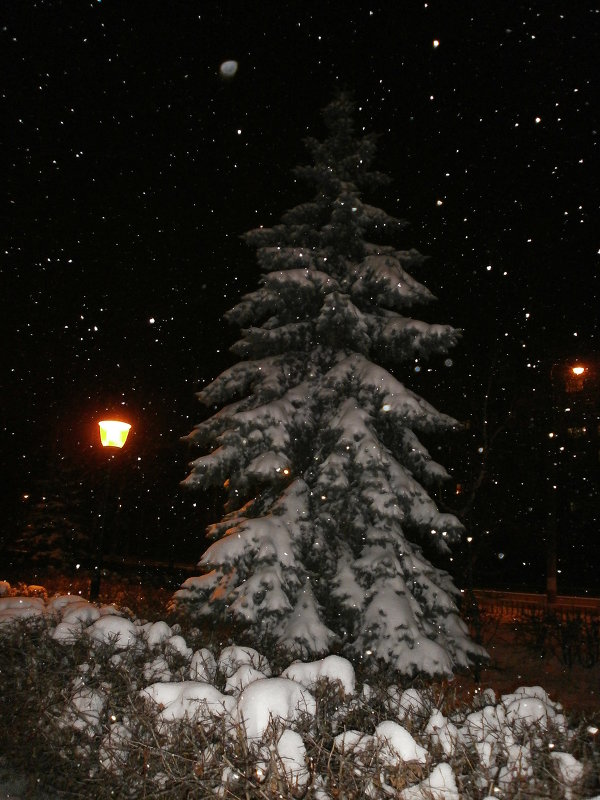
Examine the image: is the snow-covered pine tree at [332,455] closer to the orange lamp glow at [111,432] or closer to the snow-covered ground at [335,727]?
the orange lamp glow at [111,432]

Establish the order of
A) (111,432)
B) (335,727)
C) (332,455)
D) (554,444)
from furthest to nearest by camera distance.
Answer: (554,444) < (111,432) < (332,455) < (335,727)

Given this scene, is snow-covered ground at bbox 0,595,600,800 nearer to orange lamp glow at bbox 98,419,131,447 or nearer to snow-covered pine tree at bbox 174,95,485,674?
snow-covered pine tree at bbox 174,95,485,674

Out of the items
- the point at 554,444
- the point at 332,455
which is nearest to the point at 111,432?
the point at 332,455

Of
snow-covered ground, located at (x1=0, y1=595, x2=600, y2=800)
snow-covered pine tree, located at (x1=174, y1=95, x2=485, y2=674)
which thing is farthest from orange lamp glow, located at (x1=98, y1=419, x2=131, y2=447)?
snow-covered ground, located at (x1=0, y1=595, x2=600, y2=800)

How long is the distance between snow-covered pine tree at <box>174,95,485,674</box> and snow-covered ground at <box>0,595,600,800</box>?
10.8 feet

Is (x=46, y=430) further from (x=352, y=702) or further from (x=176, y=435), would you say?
(x=352, y=702)

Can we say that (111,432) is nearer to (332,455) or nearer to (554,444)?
(332,455)

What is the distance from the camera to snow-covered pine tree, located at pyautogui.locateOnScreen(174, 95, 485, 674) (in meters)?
8.13

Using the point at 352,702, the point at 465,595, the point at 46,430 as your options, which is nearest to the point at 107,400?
the point at 46,430

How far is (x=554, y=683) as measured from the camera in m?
11.7

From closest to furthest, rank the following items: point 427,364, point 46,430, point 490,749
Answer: point 490,749 < point 427,364 < point 46,430

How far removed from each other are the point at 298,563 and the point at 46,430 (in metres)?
21.8

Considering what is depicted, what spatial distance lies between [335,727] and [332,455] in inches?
224

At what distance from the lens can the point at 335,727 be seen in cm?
326
